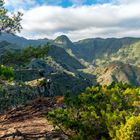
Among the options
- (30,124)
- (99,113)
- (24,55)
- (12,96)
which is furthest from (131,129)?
(12,96)

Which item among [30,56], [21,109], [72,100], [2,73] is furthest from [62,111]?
[2,73]

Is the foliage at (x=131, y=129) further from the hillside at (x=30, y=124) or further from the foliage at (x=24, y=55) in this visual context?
the foliage at (x=24, y=55)

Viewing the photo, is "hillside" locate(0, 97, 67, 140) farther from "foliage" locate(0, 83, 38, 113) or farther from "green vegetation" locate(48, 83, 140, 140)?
"foliage" locate(0, 83, 38, 113)

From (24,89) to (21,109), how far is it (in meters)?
20.5

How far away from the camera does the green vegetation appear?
A: 56.6 feet

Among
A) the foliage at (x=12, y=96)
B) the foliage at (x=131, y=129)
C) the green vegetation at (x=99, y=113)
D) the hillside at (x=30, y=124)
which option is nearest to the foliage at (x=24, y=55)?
the hillside at (x=30, y=124)

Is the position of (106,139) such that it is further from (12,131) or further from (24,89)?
(24,89)

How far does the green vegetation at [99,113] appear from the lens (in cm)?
1725

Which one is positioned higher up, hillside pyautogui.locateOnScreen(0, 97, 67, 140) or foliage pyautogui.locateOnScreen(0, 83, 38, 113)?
hillside pyautogui.locateOnScreen(0, 97, 67, 140)

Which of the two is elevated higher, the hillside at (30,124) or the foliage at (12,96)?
the hillside at (30,124)

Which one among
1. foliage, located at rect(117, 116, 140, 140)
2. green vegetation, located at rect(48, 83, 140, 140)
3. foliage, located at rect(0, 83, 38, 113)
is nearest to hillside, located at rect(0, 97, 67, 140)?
green vegetation, located at rect(48, 83, 140, 140)

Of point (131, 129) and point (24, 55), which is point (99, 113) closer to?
point (131, 129)

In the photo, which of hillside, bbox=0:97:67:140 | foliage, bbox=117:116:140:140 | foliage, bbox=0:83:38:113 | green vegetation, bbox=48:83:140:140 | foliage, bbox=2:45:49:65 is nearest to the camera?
foliage, bbox=117:116:140:140

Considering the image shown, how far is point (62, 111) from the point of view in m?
18.6
